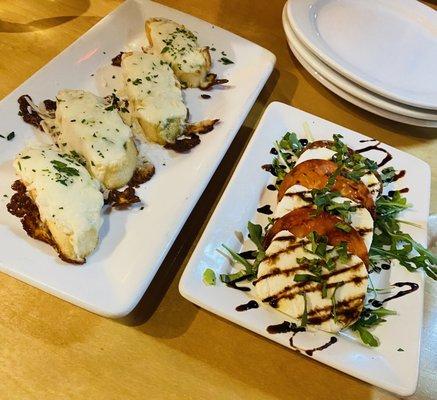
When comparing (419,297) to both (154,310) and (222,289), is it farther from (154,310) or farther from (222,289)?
(154,310)

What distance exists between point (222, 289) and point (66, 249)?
489 millimetres

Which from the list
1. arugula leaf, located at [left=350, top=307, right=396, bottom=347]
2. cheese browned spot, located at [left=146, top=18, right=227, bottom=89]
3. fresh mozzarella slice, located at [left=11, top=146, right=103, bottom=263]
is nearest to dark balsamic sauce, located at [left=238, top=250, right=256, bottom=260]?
arugula leaf, located at [left=350, top=307, right=396, bottom=347]

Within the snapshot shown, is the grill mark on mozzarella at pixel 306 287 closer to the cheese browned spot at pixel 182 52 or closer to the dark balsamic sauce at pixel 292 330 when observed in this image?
the dark balsamic sauce at pixel 292 330

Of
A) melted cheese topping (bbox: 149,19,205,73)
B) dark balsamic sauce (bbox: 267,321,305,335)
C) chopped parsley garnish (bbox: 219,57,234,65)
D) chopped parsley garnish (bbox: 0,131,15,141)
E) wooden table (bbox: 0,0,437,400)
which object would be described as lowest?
wooden table (bbox: 0,0,437,400)

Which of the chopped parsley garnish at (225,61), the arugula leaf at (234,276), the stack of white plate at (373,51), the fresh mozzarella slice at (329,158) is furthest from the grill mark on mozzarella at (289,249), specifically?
the chopped parsley garnish at (225,61)

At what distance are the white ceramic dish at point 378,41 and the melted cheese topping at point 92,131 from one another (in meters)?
0.98

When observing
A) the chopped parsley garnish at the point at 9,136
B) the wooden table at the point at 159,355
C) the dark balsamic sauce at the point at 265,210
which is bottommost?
the wooden table at the point at 159,355

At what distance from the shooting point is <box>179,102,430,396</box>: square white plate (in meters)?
1.39

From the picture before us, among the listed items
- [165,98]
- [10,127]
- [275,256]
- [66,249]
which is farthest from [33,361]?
[165,98]

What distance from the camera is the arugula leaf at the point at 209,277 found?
1.48 m

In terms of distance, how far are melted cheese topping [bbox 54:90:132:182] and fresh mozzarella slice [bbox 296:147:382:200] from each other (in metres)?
0.66

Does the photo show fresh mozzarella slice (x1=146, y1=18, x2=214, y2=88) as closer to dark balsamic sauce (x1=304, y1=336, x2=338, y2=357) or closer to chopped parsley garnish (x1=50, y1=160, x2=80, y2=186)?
chopped parsley garnish (x1=50, y1=160, x2=80, y2=186)

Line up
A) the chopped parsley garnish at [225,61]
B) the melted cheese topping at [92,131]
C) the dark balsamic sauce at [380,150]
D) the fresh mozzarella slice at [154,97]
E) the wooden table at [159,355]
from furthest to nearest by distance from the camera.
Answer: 1. the chopped parsley garnish at [225,61]
2. the dark balsamic sauce at [380,150]
3. the fresh mozzarella slice at [154,97]
4. the melted cheese topping at [92,131]
5. the wooden table at [159,355]

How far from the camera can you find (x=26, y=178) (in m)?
1.61
